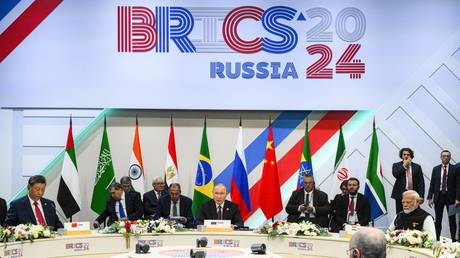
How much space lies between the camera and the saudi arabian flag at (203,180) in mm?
10781

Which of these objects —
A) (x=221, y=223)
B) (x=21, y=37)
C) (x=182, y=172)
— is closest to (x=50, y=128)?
(x=21, y=37)

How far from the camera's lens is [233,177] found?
10.9 meters

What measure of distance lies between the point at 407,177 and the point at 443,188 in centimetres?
56

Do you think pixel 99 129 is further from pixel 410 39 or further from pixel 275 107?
pixel 410 39

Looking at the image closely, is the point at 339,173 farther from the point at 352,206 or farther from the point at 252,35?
the point at 252,35

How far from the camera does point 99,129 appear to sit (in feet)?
36.9

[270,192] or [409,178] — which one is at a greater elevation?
[409,178]

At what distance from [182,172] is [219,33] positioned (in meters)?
2.23

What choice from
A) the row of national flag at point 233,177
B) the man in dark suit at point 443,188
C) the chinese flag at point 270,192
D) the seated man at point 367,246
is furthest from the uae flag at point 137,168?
the seated man at point 367,246

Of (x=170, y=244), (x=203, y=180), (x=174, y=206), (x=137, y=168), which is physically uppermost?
(x=137, y=168)

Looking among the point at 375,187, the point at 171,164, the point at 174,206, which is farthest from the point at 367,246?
the point at 171,164

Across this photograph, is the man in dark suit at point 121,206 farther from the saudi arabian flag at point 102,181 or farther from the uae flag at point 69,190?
the uae flag at point 69,190

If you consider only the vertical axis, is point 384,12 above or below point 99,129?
above

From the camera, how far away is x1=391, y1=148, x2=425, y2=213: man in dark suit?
10.6 meters
